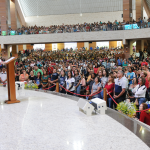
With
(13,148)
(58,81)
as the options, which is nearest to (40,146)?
(13,148)

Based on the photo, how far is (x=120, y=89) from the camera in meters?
6.90

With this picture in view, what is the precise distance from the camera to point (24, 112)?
19.0ft

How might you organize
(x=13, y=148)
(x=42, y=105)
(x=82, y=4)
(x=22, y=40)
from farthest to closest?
(x=82, y=4) < (x=22, y=40) < (x=42, y=105) < (x=13, y=148)

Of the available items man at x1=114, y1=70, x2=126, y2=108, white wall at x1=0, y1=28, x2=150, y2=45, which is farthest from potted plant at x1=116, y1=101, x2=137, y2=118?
white wall at x1=0, y1=28, x2=150, y2=45

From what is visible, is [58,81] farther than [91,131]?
Yes

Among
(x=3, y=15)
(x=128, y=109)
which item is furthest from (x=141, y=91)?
(x=3, y=15)

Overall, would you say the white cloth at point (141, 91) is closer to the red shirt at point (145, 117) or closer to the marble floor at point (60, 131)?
the red shirt at point (145, 117)

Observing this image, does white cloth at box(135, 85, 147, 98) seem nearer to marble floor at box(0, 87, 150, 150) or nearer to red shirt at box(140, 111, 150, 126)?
red shirt at box(140, 111, 150, 126)

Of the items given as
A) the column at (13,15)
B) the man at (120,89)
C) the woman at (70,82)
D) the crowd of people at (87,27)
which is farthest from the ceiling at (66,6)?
the man at (120,89)

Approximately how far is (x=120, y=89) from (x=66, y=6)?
27448mm

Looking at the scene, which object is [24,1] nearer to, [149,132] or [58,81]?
[58,81]

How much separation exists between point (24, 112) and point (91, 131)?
232cm

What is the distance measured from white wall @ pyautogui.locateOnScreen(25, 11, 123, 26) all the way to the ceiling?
0.57 meters

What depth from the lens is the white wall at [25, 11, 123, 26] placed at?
32750 millimetres
